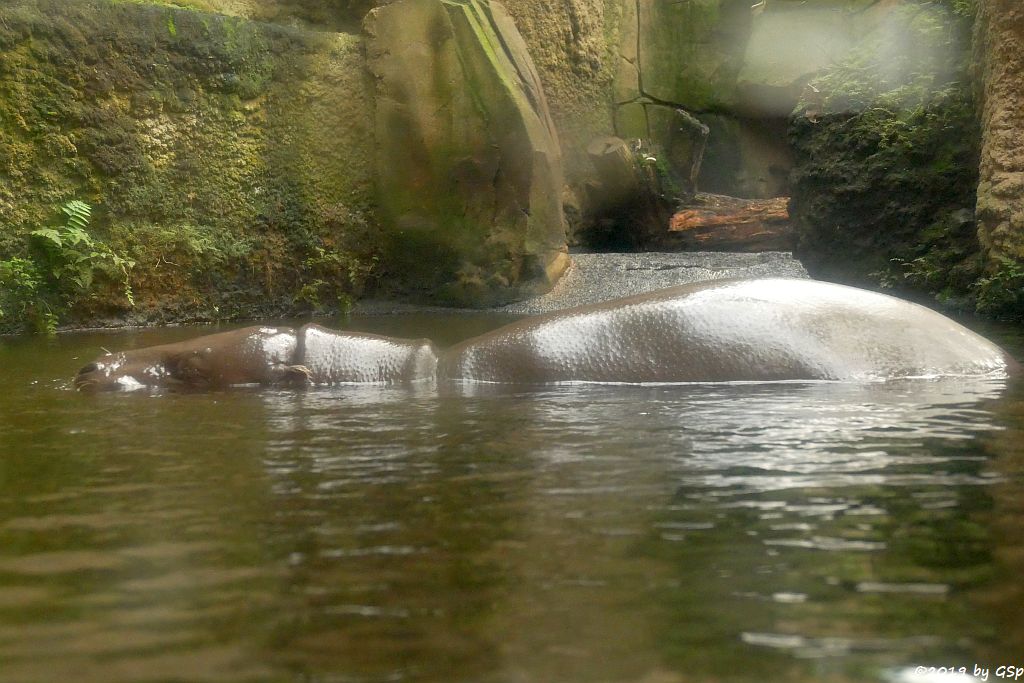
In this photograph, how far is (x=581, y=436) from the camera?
433 cm

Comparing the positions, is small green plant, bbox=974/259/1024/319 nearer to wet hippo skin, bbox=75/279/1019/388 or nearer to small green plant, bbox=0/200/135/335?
wet hippo skin, bbox=75/279/1019/388

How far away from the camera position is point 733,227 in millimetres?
15125

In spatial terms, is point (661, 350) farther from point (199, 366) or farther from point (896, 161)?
point (896, 161)

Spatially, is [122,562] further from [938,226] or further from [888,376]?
[938,226]

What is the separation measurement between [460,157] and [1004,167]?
5.68 m

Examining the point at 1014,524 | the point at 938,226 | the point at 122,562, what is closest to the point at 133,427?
the point at 122,562

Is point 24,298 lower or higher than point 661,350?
higher

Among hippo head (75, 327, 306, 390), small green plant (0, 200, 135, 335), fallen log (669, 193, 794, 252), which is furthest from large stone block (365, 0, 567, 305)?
hippo head (75, 327, 306, 390)

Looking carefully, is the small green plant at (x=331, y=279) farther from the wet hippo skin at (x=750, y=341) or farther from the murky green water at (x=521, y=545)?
the murky green water at (x=521, y=545)

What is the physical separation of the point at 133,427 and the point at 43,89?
23.8 ft

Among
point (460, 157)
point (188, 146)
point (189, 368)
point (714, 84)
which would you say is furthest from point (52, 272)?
point (714, 84)

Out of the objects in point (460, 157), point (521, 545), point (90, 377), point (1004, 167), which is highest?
point (460, 157)

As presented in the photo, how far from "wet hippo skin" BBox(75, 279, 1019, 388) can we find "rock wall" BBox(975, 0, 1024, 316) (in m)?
3.98

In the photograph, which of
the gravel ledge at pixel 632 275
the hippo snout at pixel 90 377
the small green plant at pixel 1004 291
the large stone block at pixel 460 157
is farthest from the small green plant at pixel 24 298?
the small green plant at pixel 1004 291
